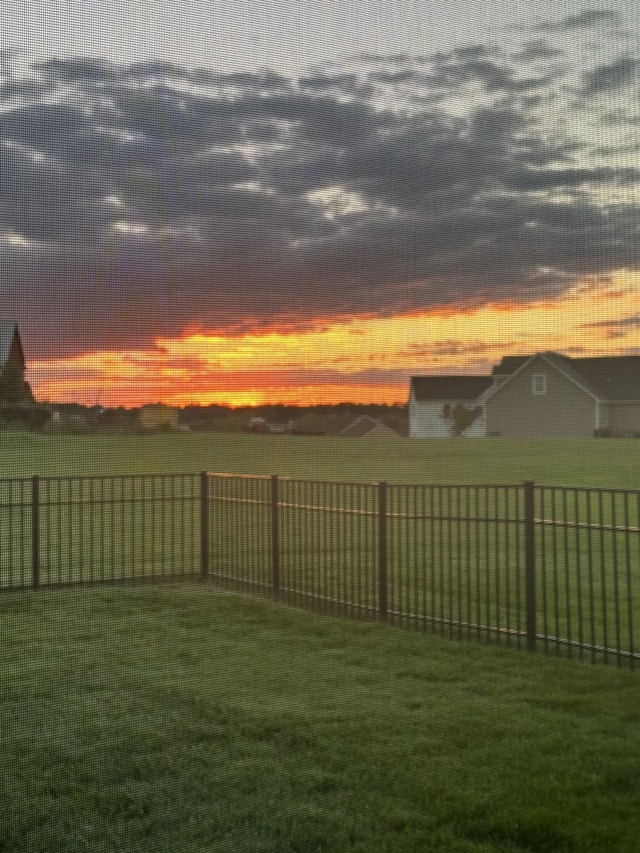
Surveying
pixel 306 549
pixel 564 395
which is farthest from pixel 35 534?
pixel 564 395

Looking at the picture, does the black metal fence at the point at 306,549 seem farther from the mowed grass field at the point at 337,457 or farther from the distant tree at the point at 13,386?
the distant tree at the point at 13,386

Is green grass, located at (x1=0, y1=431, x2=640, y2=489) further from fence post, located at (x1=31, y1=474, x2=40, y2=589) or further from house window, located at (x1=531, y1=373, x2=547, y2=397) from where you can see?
fence post, located at (x1=31, y1=474, x2=40, y2=589)

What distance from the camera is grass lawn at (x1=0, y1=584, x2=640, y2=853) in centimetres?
160

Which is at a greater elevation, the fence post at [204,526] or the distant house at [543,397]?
the distant house at [543,397]

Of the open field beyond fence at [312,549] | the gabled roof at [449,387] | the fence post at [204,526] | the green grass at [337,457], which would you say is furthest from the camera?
the fence post at [204,526]

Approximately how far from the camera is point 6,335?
6.00ft

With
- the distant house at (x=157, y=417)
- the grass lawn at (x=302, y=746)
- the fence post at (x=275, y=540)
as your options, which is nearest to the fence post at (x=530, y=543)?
the grass lawn at (x=302, y=746)

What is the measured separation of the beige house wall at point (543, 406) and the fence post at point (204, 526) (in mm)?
1938

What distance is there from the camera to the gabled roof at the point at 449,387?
95.0 inches

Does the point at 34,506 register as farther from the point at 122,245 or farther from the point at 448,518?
the point at 122,245

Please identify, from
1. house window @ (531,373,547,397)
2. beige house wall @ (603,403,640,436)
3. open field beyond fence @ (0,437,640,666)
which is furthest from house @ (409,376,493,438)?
open field beyond fence @ (0,437,640,666)

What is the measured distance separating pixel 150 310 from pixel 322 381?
0.50 meters

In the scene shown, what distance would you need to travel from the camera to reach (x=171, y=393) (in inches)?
80.1

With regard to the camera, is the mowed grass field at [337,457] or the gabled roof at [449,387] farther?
the gabled roof at [449,387]
